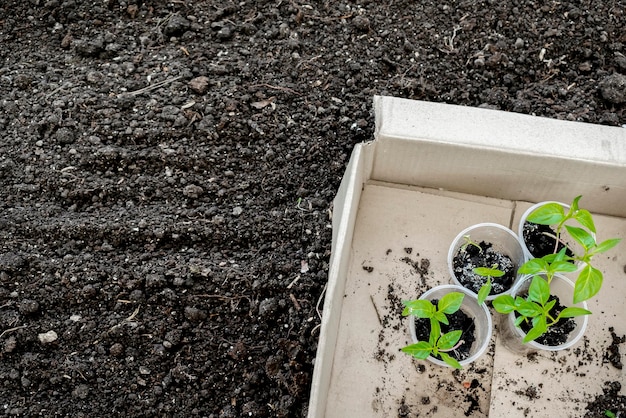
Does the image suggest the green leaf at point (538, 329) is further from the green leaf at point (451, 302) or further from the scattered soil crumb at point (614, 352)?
the scattered soil crumb at point (614, 352)

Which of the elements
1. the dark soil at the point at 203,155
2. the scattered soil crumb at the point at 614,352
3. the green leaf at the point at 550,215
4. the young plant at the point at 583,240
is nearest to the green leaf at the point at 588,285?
the young plant at the point at 583,240

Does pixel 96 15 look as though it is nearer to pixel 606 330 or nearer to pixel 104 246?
pixel 104 246

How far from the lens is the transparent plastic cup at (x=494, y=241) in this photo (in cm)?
130

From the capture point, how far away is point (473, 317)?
1.30m

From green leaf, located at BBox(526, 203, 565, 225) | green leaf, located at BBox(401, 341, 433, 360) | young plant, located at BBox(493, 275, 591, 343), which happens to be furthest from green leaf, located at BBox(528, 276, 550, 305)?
green leaf, located at BBox(401, 341, 433, 360)

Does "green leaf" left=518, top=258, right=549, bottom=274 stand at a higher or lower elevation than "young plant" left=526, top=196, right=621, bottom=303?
lower

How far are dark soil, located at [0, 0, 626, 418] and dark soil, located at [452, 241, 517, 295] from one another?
0.30 m


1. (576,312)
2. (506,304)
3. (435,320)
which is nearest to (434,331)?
(435,320)

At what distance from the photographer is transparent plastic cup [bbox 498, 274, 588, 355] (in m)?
1.23

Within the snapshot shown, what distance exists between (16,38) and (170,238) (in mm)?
706

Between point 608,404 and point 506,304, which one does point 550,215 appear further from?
point 608,404

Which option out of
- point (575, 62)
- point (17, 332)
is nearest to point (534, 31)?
point (575, 62)

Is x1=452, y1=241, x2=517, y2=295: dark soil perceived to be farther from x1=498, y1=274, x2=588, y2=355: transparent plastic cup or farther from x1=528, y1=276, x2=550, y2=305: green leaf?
x1=528, y1=276, x2=550, y2=305: green leaf

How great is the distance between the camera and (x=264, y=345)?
4.01 feet
